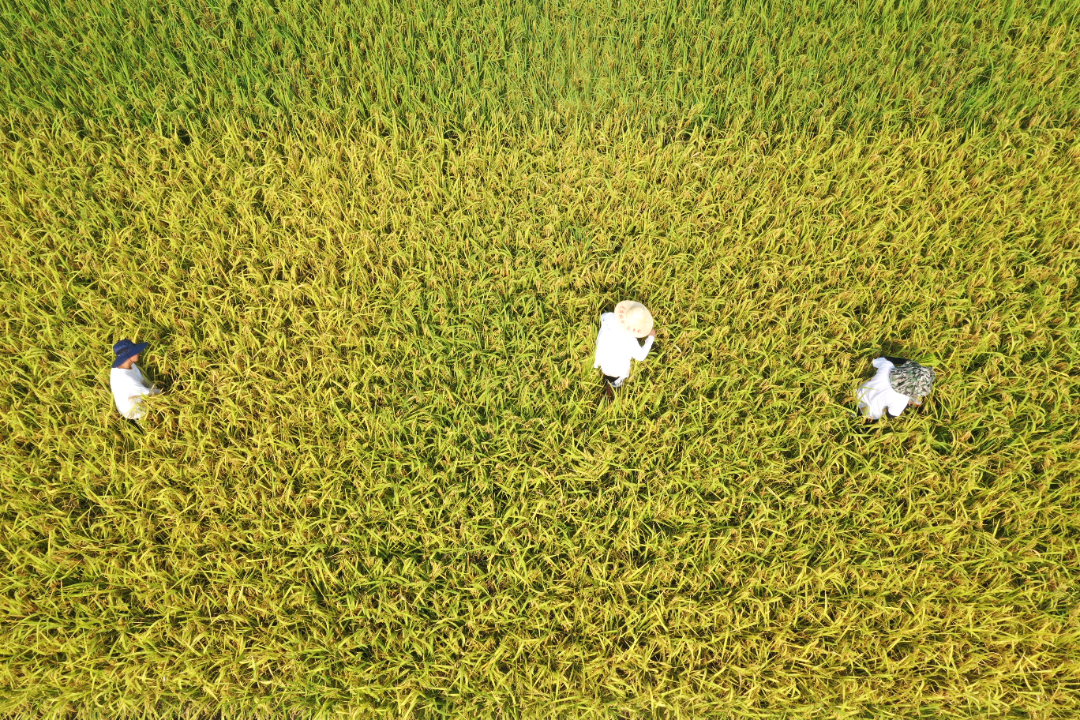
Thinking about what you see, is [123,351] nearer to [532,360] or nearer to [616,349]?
[532,360]

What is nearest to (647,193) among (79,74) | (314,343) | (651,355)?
(651,355)

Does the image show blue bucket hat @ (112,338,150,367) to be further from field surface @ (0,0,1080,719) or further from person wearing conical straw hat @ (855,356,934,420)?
person wearing conical straw hat @ (855,356,934,420)

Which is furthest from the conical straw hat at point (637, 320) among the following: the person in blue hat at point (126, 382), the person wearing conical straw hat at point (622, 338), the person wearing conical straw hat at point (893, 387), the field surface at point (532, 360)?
the person in blue hat at point (126, 382)

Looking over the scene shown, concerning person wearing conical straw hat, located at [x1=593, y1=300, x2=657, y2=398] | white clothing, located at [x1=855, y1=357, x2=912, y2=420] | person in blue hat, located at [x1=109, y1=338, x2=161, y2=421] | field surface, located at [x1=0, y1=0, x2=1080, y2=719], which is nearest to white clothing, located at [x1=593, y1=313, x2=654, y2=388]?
person wearing conical straw hat, located at [x1=593, y1=300, x2=657, y2=398]

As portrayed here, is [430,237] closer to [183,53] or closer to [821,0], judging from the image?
[183,53]

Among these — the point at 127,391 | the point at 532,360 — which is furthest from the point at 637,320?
the point at 127,391

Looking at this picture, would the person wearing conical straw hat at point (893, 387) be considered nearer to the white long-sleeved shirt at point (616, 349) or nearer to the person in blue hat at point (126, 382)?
the white long-sleeved shirt at point (616, 349)
